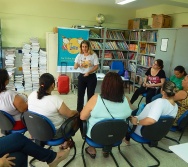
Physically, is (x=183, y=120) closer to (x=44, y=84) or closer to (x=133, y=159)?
(x=133, y=159)

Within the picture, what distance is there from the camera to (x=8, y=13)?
462 centimetres

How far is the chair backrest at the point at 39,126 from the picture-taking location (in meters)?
1.59

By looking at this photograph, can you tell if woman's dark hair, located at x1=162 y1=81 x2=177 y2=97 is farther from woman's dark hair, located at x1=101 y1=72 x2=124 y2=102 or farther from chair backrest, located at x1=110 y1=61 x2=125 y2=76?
chair backrest, located at x1=110 y1=61 x2=125 y2=76

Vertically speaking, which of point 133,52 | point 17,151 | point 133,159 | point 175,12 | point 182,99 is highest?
point 175,12

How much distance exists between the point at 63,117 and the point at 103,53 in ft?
12.1

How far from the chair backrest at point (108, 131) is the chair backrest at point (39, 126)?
16.1 inches

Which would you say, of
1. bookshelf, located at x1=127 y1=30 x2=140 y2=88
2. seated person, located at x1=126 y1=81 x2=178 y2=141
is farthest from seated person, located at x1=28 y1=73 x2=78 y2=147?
bookshelf, located at x1=127 y1=30 x2=140 y2=88

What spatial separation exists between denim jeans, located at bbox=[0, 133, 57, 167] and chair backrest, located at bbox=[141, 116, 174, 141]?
1026mm

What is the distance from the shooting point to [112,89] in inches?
66.2

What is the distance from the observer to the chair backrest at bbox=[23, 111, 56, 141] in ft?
5.21

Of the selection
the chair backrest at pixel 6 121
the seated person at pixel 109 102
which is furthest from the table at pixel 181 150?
the chair backrest at pixel 6 121

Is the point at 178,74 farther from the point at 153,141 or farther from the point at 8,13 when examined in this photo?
the point at 8,13

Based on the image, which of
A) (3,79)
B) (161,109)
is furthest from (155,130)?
(3,79)

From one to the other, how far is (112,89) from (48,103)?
2.12 feet
